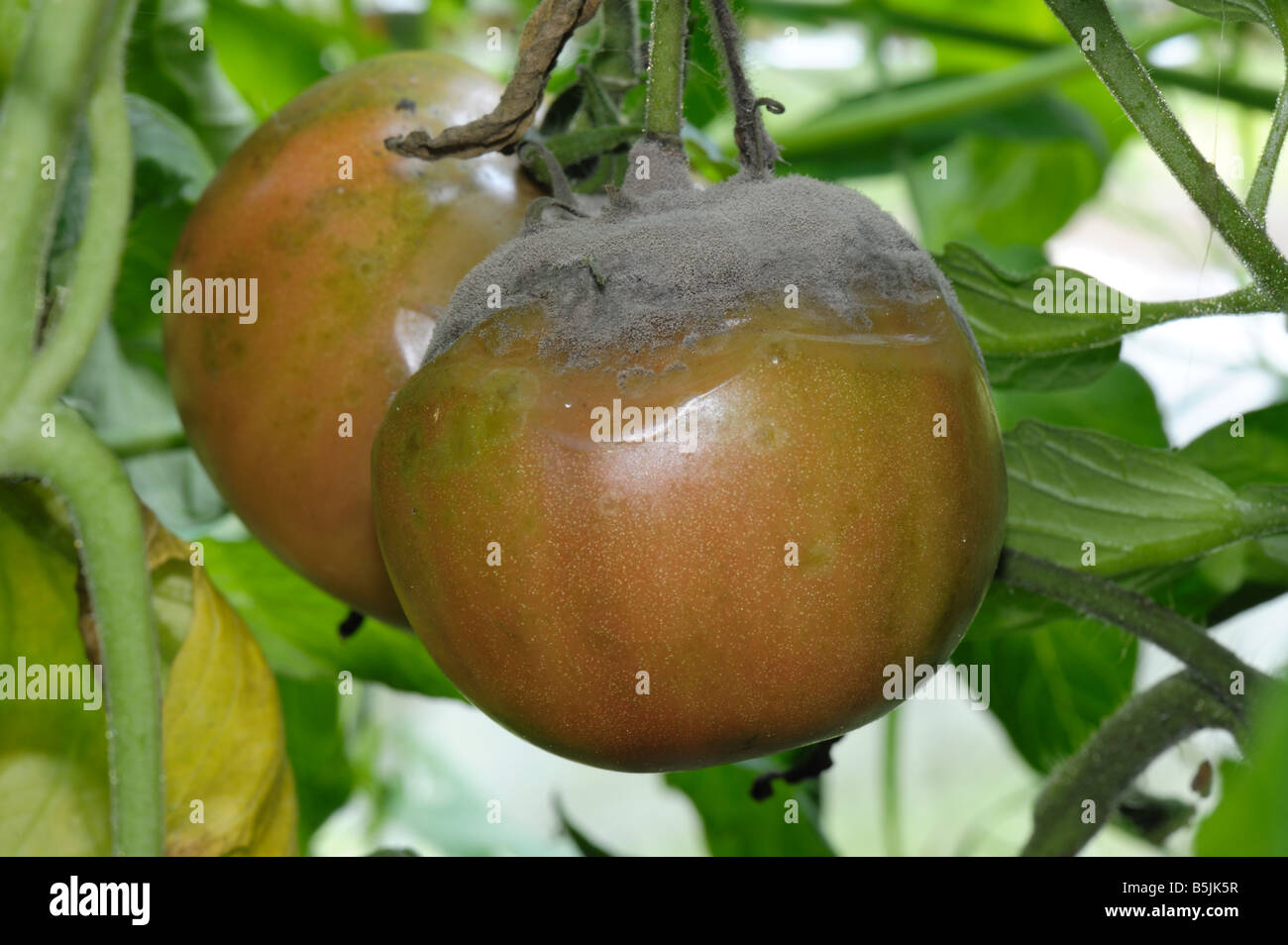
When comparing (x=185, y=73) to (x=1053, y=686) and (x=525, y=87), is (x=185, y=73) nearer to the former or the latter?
(x=525, y=87)

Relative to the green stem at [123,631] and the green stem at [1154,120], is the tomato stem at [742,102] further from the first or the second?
the green stem at [123,631]

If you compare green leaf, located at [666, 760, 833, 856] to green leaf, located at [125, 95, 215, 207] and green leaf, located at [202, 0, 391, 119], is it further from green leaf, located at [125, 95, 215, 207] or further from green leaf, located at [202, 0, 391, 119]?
green leaf, located at [202, 0, 391, 119]

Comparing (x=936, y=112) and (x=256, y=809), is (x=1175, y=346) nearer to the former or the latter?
(x=936, y=112)

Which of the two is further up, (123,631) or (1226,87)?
(1226,87)

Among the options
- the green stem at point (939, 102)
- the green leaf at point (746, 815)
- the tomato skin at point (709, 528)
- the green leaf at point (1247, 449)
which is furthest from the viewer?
the green stem at point (939, 102)

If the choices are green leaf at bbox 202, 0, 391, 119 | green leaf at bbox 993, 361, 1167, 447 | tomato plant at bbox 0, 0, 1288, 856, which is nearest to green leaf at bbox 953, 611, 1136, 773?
tomato plant at bbox 0, 0, 1288, 856

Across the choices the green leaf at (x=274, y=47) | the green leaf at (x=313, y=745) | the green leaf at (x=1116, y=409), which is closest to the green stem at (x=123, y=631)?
the green leaf at (x=313, y=745)

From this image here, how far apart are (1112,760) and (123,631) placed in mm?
351

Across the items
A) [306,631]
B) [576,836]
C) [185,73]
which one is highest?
[185,73]

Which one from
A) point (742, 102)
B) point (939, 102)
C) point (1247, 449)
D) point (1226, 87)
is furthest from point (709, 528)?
point (1226, 87)

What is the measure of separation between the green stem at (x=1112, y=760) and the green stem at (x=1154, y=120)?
0.18 meters

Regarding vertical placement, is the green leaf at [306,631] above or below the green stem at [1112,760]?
above

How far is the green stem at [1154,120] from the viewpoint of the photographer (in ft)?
1.14

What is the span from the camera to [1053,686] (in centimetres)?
65
